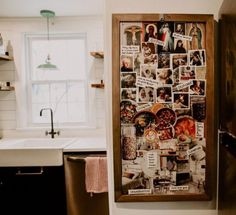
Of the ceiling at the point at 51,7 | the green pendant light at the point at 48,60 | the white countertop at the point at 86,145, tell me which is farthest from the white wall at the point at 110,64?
the green pendant light at the point at 48,60

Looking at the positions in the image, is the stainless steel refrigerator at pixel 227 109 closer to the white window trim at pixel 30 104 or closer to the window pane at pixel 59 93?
the white window trim at pixel 30 104

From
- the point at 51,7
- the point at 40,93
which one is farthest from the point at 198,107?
the point at 40,93

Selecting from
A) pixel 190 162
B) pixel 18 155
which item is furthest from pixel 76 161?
pixel 190 162

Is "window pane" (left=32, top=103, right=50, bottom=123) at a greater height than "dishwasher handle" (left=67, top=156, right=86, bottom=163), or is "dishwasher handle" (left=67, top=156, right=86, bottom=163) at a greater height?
"window pane" (left=32, top=103, right=50, bottom=123)

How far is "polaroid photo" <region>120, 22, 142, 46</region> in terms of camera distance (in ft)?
4.05

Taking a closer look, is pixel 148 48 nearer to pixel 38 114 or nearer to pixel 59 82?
pixel 59 82

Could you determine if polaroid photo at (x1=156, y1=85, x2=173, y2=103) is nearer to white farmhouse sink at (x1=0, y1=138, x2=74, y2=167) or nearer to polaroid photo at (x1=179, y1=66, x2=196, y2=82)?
polaroid photo at (x1=179, y1=66, x2=196, y2=82)

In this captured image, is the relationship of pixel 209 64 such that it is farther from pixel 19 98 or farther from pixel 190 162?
pixel 19 98

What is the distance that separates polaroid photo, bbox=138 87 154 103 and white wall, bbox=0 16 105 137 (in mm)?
1491

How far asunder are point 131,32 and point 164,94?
0.36m

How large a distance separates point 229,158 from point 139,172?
45 cm

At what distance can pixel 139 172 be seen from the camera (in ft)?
4.18

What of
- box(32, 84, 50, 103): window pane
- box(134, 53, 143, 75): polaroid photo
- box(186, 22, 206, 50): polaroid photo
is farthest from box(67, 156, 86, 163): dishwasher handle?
box(186, 22, 206, 50): polaroid photo

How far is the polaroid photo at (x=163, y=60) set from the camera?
1243 millimetres
